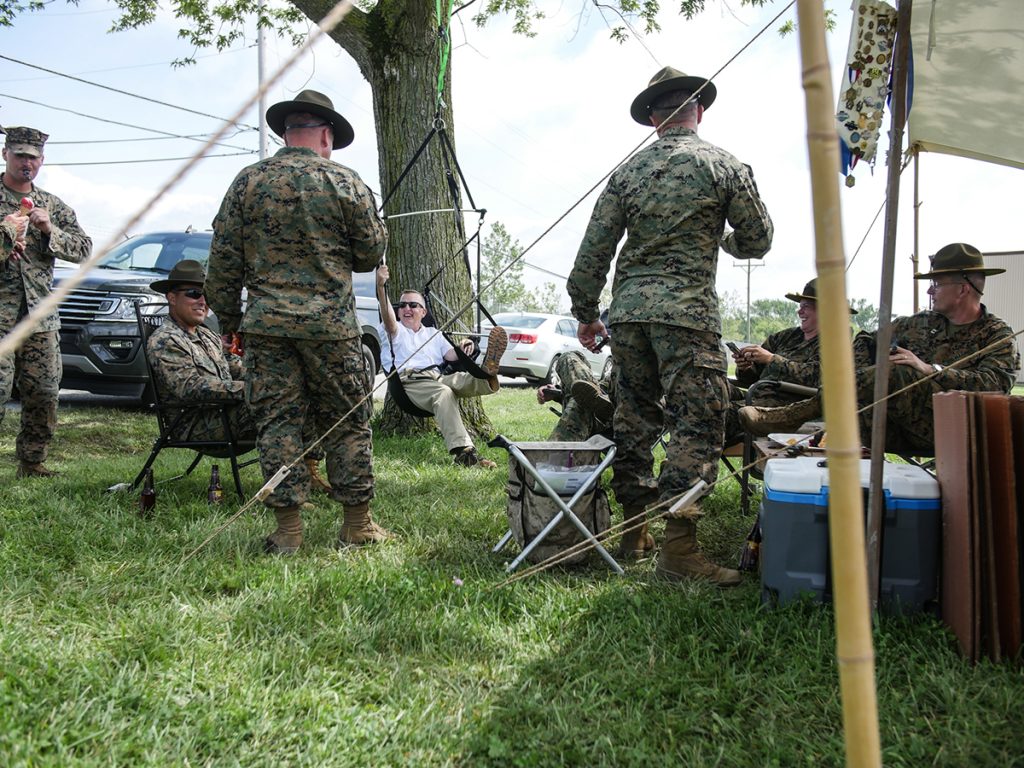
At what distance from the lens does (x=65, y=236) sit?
5.17 m

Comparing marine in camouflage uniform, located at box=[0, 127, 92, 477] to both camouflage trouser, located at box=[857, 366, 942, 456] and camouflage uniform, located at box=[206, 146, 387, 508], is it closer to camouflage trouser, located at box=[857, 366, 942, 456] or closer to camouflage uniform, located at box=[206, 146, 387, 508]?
camouflage uniform, located at box=[206, 146, 387, 508]

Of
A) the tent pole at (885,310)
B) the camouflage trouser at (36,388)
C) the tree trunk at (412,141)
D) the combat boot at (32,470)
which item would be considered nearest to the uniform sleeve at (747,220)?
the tent pole at (885,310)

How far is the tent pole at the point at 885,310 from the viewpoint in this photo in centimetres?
266

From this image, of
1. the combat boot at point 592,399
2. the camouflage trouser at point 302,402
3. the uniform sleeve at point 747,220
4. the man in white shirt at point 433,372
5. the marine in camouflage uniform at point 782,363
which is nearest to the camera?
the uniform sleeve at point 747,220

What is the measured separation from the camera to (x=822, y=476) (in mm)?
2914

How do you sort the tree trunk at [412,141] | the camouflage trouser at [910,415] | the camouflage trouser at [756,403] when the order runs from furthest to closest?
the tree trunk at [412,141]
the camouflage trouser at [756,403]
the camouflage trouser at [910,415]

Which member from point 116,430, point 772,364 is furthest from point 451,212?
point 116,430

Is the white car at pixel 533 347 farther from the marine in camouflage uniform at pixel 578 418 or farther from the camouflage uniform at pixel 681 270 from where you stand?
the camouflage uniform at pixel 681 270

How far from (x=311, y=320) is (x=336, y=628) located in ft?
4.89

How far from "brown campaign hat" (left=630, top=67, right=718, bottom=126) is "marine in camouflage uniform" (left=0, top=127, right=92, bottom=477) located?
3795 mm

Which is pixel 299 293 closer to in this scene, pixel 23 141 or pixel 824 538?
pixel 824 538

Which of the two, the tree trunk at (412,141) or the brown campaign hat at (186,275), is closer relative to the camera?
the brown campaign hat at (186,275)

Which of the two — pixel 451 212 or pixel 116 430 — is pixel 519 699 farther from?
pixel 116 430

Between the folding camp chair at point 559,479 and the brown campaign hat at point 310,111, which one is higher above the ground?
the brown campaign hat at point 310,111
